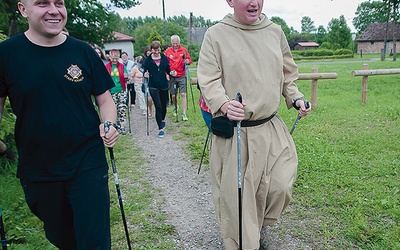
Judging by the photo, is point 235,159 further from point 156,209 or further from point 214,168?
point 156,209

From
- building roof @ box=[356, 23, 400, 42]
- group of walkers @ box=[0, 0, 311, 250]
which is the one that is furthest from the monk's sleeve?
building roof @ box=[356, 23, 400, 42]

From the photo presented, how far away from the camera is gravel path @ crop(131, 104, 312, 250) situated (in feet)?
11.9

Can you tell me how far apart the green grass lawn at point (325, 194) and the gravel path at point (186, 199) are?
0.14 meters

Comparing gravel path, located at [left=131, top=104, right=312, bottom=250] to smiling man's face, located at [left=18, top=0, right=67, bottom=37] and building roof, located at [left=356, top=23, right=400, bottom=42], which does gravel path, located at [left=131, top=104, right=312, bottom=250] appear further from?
building roof, located at [left=356, top=23, right=400, bottom=42]

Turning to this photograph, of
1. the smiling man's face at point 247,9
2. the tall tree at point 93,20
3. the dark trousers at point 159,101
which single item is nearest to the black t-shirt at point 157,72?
the dark trousers at point 159,101

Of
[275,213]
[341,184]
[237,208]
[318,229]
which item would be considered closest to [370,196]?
[341,184]

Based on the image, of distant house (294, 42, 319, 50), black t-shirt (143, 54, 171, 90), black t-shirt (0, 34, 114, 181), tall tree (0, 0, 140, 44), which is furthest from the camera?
distant house (294, 42, 319, 50)

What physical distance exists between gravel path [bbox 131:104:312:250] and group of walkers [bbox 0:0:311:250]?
58 cm

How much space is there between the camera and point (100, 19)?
21109 millimetres

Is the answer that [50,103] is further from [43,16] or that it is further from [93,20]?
[93,20]

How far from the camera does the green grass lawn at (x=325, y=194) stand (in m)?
3.63

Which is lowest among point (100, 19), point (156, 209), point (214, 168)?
point (156, 209)

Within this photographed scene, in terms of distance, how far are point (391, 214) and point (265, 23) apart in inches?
95.3

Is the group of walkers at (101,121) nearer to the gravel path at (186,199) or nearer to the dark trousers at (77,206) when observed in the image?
the dark trousers at (77,206)
